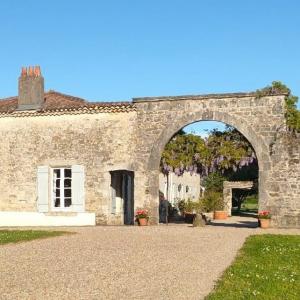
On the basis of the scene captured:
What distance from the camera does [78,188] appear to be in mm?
15203

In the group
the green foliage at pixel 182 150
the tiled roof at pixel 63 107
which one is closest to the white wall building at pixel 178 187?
the green foliage at pixel 182 150

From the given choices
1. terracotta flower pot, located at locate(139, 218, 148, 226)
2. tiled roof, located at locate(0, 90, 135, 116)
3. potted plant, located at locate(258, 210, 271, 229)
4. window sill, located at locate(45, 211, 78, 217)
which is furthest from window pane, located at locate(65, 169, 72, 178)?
potted plant, located at locate(258, 210, 271, 229)

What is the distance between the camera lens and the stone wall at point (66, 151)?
15031mm

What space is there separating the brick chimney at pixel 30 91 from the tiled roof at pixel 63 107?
23cm

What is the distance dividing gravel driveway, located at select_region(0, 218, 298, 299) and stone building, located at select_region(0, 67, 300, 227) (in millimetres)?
3143

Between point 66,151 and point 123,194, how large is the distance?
7.40 ft

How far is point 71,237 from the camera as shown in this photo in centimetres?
1127

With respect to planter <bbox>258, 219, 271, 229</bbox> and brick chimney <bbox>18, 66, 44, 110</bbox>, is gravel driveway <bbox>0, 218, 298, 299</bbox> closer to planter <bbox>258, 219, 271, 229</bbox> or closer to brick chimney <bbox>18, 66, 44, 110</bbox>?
planter <bbox>258, 219, 271, 229</bbox>

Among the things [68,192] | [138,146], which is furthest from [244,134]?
[68,192]

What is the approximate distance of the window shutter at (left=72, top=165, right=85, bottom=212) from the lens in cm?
1520

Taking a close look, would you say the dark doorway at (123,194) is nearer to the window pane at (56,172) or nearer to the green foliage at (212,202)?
the window pane at (56,172)

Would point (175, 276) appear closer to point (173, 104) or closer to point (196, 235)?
point (196, 235)

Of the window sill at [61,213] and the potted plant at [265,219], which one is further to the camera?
the window sill at [61,213]

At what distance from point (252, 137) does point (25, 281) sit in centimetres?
901
